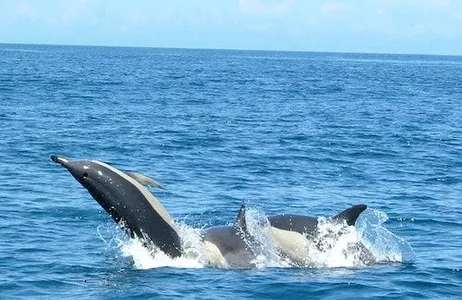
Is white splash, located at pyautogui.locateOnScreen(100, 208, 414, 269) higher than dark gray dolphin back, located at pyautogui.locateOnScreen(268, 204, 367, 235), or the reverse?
dark gray dolphin back, located at pyautogui.locateOnScreen(268, 204, 367, 235)

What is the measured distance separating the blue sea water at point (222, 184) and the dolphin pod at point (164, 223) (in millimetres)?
425

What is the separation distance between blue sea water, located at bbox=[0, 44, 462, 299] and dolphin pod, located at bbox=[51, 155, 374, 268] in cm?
42

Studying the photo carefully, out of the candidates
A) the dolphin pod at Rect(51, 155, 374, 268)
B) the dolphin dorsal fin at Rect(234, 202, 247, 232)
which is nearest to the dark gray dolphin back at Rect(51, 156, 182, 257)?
the dolphin pod at Rect(51, 155, 374, 268)

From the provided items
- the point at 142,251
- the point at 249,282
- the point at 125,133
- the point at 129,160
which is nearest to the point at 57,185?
the point at 129,160

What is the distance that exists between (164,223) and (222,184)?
1019cm

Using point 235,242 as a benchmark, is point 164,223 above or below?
above

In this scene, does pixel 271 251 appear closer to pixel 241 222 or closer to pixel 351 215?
pixel 241 222

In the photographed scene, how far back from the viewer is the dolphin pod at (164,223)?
16906 millimetres

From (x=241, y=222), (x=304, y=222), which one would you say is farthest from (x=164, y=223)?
(x=304, y=222)

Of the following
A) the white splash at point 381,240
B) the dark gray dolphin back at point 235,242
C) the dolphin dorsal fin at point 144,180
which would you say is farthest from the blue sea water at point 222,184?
the dolphin dorsal fin at point 144,180

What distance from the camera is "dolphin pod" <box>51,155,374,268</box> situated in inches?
666

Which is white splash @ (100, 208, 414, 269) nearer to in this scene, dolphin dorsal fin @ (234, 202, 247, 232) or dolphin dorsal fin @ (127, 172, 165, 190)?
dolphin dorsal fin @ (234, 202, 247, 232)

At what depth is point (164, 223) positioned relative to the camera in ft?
56.9

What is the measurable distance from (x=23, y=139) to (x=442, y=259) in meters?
21.3
